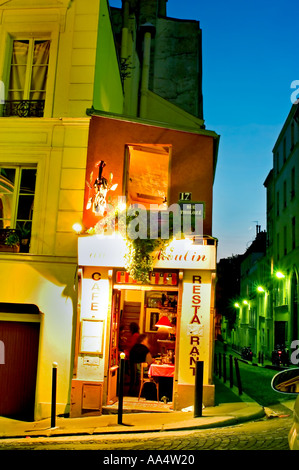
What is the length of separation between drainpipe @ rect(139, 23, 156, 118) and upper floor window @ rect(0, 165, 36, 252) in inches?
355

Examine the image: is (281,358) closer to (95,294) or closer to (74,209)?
(95,294)

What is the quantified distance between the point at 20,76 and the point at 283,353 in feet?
71.9

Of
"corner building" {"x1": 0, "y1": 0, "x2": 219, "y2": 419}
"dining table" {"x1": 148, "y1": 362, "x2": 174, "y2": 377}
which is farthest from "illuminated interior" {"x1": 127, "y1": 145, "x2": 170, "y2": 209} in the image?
"dining table" {"x1": 148, "y1": 362, "x2": 174, "y2": 377}

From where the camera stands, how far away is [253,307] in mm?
48531

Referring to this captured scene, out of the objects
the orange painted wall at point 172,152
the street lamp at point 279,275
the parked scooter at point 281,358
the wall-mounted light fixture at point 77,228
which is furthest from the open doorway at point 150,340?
the street lamp at point 279,275

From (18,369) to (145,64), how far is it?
15120mm

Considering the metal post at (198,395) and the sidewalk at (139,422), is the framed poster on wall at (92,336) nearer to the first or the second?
the sidewalk at (139,422)

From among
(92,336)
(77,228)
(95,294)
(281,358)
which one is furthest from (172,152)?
(281,358)

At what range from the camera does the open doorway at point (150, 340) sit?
38.2 feet

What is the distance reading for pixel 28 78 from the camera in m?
12.7

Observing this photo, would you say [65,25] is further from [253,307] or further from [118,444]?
[253,307]

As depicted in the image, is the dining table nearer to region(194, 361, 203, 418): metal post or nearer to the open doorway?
the open doorway

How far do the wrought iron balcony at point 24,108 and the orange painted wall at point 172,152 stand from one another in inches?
56.6

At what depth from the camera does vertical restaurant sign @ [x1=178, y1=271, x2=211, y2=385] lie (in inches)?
428
